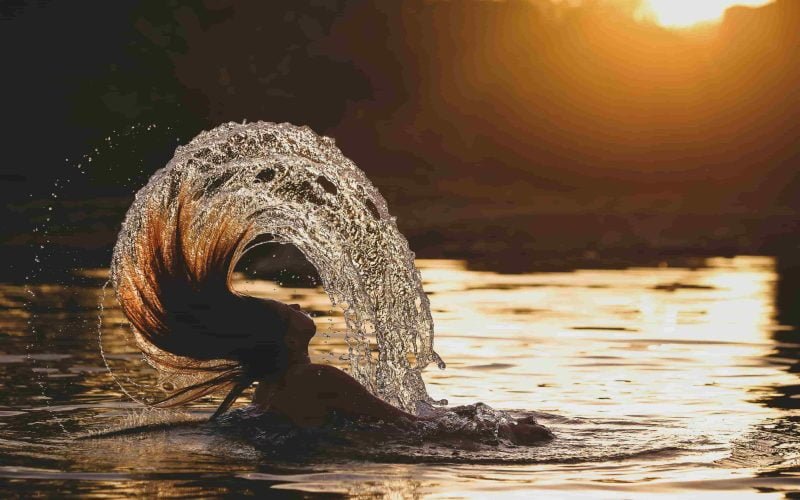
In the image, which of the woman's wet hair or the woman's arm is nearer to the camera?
the woman's wet hair

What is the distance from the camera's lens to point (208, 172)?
11.0m

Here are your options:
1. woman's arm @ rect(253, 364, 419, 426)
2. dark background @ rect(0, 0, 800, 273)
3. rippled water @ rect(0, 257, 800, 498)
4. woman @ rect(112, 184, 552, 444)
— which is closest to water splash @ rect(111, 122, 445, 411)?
woman @ rect(112, 184, 552, 444)

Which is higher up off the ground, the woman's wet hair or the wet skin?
the woman's wet hair

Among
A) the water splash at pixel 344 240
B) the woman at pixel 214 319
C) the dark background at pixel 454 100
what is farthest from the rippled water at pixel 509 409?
the dark background at pixel 454 100

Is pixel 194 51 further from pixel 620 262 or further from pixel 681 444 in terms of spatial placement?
pixel 681 444

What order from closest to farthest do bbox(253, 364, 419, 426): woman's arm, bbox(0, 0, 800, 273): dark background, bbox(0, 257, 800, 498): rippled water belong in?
1. bbox(0, 257, 800, 498): rippled water
2. bbox(253, 364, 419, 426): woman's arm
3. bbox(0, 0, 800, 273): dark background

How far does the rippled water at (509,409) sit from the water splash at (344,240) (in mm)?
1084

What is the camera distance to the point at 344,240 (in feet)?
39.9

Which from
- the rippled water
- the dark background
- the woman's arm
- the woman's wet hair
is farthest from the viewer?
the dark background

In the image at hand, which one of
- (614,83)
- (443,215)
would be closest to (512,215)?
(443,215)

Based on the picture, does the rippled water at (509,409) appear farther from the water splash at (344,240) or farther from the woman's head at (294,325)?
the water splash at (344,240)

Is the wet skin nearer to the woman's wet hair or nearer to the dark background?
the woman's wet hair

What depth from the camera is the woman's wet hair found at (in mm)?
10031

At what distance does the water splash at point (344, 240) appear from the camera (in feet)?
37.6
